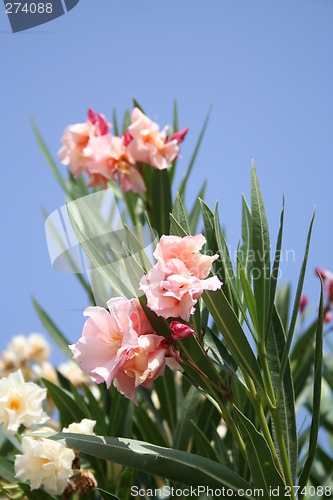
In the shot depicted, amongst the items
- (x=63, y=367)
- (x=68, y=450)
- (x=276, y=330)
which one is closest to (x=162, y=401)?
(x=68, y=450)

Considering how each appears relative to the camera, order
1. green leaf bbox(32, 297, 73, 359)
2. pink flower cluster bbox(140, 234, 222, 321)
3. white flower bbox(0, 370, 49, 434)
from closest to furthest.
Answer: pink flower cluster bbox(140, 234, 222, 321) < white flower bbox(0, 370, 49, 434) < green leaf bbox(32, 297, 73, 359)

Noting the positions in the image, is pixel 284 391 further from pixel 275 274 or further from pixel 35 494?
pixel 35 494

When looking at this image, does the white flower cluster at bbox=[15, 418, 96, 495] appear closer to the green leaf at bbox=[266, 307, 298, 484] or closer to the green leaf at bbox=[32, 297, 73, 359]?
the green leaf at bbox=[266, 307, 298, 484]

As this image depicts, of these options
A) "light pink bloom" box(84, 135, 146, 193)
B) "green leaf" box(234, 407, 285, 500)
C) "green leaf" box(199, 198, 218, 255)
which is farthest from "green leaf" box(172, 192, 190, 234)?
"light pink bloom" box(84, 135, 146, 193)

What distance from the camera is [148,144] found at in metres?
1.68

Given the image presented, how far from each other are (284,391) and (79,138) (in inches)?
41.9

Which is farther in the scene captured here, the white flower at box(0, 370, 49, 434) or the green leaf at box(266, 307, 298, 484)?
the white flower at box(0, 370, 49, 434)

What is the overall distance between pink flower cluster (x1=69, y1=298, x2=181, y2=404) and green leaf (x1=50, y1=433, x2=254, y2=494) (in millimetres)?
68

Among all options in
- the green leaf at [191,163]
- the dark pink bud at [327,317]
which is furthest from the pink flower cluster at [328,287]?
the green leaf at [191,163]

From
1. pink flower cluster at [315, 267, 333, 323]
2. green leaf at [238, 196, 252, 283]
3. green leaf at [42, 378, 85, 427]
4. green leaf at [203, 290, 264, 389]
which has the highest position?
green leaf at [238, 196, 252, 283]

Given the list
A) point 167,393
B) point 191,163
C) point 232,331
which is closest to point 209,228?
point 232,331

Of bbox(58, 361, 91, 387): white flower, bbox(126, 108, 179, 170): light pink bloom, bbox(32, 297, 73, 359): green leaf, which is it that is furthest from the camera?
bbox(58, 361, 91, 387): white flower

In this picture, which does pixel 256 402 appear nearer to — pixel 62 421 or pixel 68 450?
pixel 68 450

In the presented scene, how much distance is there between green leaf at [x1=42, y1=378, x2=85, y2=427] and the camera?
1359 mm
